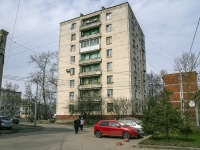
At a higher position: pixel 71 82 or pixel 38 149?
pixel 71 82

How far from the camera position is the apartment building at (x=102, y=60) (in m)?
43.6

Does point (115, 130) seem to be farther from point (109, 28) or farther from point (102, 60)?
point (109, 28)

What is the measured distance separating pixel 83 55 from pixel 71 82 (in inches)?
261

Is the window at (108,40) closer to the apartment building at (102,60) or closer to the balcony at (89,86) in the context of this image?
the apartment building at (102,60)

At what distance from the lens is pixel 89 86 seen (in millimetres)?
45688

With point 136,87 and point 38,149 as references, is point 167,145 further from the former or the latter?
point 136,87

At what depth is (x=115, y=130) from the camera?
18.0 meters

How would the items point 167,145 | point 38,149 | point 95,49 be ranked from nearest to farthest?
point 38,149
point 167,145
point 95,49

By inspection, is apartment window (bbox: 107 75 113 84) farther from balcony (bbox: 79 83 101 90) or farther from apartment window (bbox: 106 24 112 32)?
apartment window (bbox: 106 24 112 32)

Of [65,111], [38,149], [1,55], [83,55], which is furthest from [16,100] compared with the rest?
[38,149]

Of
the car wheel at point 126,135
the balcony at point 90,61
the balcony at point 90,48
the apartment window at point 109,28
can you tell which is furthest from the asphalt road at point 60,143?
the apartment window at point 109,28

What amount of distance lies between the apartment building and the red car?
21.5 m

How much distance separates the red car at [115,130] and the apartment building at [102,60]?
2147 cm

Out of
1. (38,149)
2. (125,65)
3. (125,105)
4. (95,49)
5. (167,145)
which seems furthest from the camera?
(95,49)
